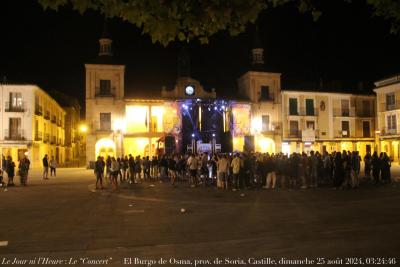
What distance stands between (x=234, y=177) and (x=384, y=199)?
19.9 feet

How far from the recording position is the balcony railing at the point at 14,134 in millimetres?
42750

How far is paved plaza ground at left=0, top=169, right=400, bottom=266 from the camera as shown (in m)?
6.74

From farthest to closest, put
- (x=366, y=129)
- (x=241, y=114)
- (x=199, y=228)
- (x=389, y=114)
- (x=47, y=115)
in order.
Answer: (x=47, y=115)
(x=366, y=129)
(x=389, y=114)
(x=241, y=114)
(x=199, y=228)

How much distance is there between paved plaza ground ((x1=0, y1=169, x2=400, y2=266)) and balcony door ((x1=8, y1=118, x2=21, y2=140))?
101ft

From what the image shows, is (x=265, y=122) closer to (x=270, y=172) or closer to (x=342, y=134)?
(x=342, y=134)

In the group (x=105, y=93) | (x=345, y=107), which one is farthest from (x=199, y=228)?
(x=345, y=107)

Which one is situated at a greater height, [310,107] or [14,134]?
[310,107]

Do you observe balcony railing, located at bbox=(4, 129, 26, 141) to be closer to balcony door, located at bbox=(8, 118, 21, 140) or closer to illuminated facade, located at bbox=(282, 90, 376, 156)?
balcony door, located at bbox=(8, 118, 21, 140)

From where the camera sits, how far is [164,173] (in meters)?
23.8

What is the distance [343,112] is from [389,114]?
536 cm

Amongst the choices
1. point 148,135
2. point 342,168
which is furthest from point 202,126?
point 342,168

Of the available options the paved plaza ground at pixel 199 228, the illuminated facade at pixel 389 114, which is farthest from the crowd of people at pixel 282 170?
the illuminated facade at pixel 389 114

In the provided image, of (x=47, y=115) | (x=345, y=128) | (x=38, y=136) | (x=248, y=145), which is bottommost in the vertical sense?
(x=248, y=145)

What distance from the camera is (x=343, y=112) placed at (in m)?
49.9
